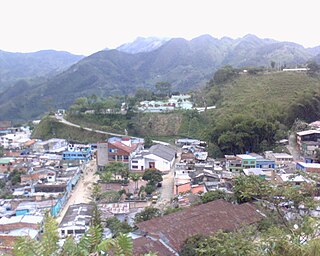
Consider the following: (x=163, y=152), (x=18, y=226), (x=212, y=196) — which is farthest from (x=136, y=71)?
(x=18, y=226)

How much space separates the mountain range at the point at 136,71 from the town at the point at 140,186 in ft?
116

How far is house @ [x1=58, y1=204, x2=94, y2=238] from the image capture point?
13113 millimetres

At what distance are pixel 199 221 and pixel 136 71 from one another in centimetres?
8294

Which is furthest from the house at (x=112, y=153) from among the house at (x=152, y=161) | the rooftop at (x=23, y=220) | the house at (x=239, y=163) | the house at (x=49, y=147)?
the rooftop at (x=23, y=220)

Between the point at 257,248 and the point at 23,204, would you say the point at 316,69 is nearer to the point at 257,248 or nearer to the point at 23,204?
the point at 23,204

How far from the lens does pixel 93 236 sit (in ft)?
11.2

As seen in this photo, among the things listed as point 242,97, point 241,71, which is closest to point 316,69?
point 241,71

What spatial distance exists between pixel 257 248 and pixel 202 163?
696 inches

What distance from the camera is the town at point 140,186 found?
1153 cm

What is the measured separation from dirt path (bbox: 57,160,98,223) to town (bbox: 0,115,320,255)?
0.16 feet

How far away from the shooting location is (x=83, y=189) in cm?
1964

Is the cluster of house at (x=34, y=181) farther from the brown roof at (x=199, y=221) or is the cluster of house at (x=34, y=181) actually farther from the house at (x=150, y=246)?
the brown roof at (x=199, y=221)

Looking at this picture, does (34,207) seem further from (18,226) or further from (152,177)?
(152,177)

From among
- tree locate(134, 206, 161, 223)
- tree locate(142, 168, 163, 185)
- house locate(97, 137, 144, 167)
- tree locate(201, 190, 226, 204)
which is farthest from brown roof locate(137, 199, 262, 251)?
house locate(97, 137, 144, 167)
